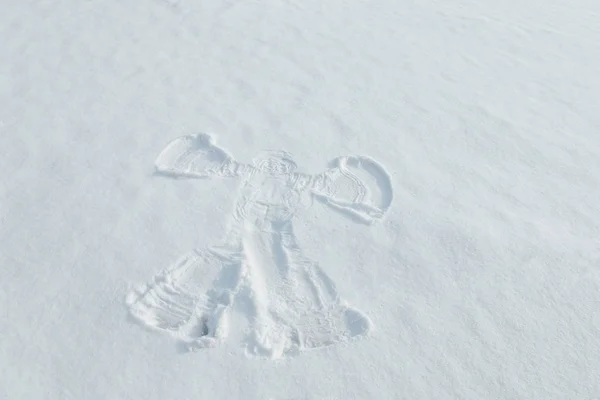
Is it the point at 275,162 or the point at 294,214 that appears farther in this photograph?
the point at 275,162

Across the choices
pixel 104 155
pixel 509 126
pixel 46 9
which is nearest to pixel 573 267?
pixel 509 126

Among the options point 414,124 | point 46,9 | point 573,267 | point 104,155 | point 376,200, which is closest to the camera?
point 573,267

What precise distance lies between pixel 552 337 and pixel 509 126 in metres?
1.38

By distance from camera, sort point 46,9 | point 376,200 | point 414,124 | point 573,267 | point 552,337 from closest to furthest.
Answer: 1. point 552,337
2. point 573,267
3. point 376,200
4. point 414,124
5. point 46,9

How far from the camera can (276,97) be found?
10.3 feet

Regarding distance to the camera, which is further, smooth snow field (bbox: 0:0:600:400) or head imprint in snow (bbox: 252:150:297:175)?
head imprint in snow (bbox: 252:150:297:175)

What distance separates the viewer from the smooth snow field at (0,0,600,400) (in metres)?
1.86

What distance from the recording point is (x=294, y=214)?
7.91 ft

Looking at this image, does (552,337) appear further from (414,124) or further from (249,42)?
(249,42)

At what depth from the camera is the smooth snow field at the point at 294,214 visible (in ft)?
6.10

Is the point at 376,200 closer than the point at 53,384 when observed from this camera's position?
No

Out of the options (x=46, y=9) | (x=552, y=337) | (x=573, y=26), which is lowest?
(x=46, y=9)

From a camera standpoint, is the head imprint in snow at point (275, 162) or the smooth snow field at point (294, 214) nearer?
the smooth snow field at point (294, 214)

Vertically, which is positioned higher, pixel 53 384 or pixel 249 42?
pixel 249 42
